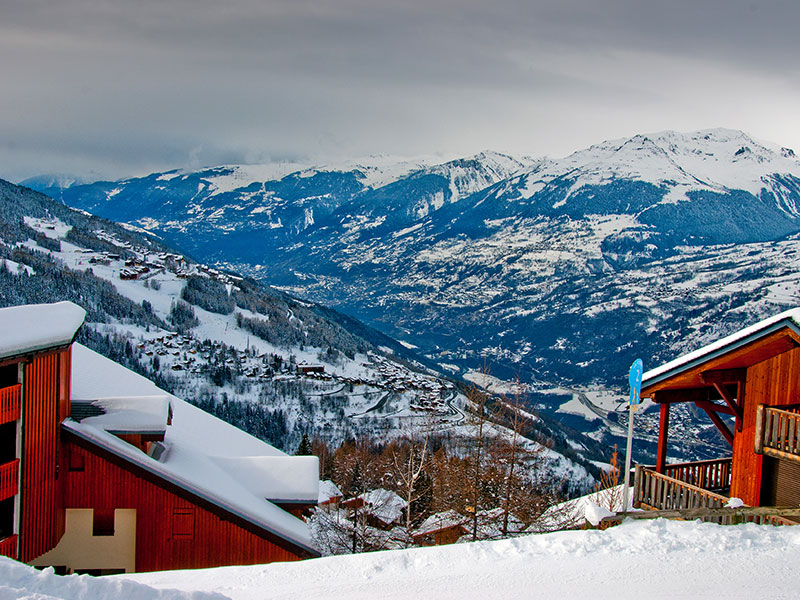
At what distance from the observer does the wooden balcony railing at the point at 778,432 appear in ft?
51.4

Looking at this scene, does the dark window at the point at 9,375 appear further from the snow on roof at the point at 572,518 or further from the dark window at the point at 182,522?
the snow on roof at the point at 572,518

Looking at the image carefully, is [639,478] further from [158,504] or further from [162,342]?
[162,342]

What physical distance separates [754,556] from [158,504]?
53.7ft

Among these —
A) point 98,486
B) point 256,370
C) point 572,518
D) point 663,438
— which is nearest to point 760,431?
point 663,438

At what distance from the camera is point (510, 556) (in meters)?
12.6

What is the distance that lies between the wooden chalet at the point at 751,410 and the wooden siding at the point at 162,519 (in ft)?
38.9

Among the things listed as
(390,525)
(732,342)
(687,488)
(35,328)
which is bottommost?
(390,525)

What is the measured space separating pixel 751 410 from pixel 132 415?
1796 centimetres

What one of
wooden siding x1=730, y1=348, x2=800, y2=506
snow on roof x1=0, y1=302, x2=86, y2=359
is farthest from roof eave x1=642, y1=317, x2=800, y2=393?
snow on roof x1=0, y1=302, x2=86, y2=359

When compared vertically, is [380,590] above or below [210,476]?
above

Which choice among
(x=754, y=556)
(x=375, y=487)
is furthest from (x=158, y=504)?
(x=375, y=487)

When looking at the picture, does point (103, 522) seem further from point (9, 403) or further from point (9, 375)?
point (9, 375)

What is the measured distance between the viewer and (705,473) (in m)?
20.5

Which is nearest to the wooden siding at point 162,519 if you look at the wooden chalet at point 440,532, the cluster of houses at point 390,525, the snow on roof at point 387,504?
the cluster of houses at point 390,525
